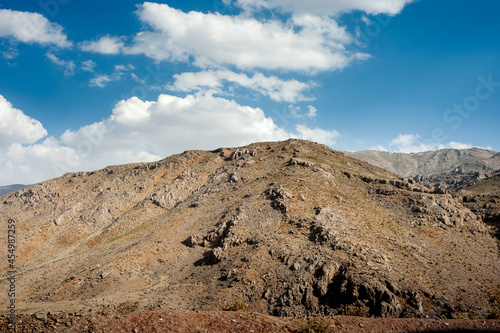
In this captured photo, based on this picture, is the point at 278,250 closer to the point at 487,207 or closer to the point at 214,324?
the point at 214,324

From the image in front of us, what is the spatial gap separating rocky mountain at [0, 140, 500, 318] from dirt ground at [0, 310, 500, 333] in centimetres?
489

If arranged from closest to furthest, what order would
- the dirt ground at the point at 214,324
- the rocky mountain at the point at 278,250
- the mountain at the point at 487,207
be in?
the dirt ground at the point at 214,324
the rocky mountain at the point at 278,250
the mountain at the point at 487,207

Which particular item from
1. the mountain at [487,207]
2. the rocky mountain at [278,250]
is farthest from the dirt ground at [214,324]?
the mountain at [487,207]

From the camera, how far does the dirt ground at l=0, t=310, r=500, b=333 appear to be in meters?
13.3

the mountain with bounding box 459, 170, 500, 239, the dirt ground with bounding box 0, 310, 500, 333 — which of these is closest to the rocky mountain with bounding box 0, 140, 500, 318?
the mountain with bounding box 459, 170, 500, 239

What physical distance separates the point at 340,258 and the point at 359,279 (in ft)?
12.7

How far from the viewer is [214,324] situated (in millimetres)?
15906

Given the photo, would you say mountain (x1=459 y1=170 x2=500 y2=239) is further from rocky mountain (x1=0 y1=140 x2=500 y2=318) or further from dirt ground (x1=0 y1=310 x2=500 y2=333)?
dirt ground (x1=0 y1=310 x2=500 y2=333)

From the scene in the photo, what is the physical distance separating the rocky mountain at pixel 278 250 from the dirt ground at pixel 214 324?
489cm

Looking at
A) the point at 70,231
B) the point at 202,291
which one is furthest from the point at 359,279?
the point at 70,231

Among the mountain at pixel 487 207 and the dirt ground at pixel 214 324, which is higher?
the mountain at pixel 487 207

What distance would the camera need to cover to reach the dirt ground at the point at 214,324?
1327 centimetres

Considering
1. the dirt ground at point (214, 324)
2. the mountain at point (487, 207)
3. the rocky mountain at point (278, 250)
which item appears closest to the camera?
the dirt ground at point (214, 324)

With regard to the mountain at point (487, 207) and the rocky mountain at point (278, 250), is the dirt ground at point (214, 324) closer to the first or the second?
the rocky mountain at point (278, 250)
